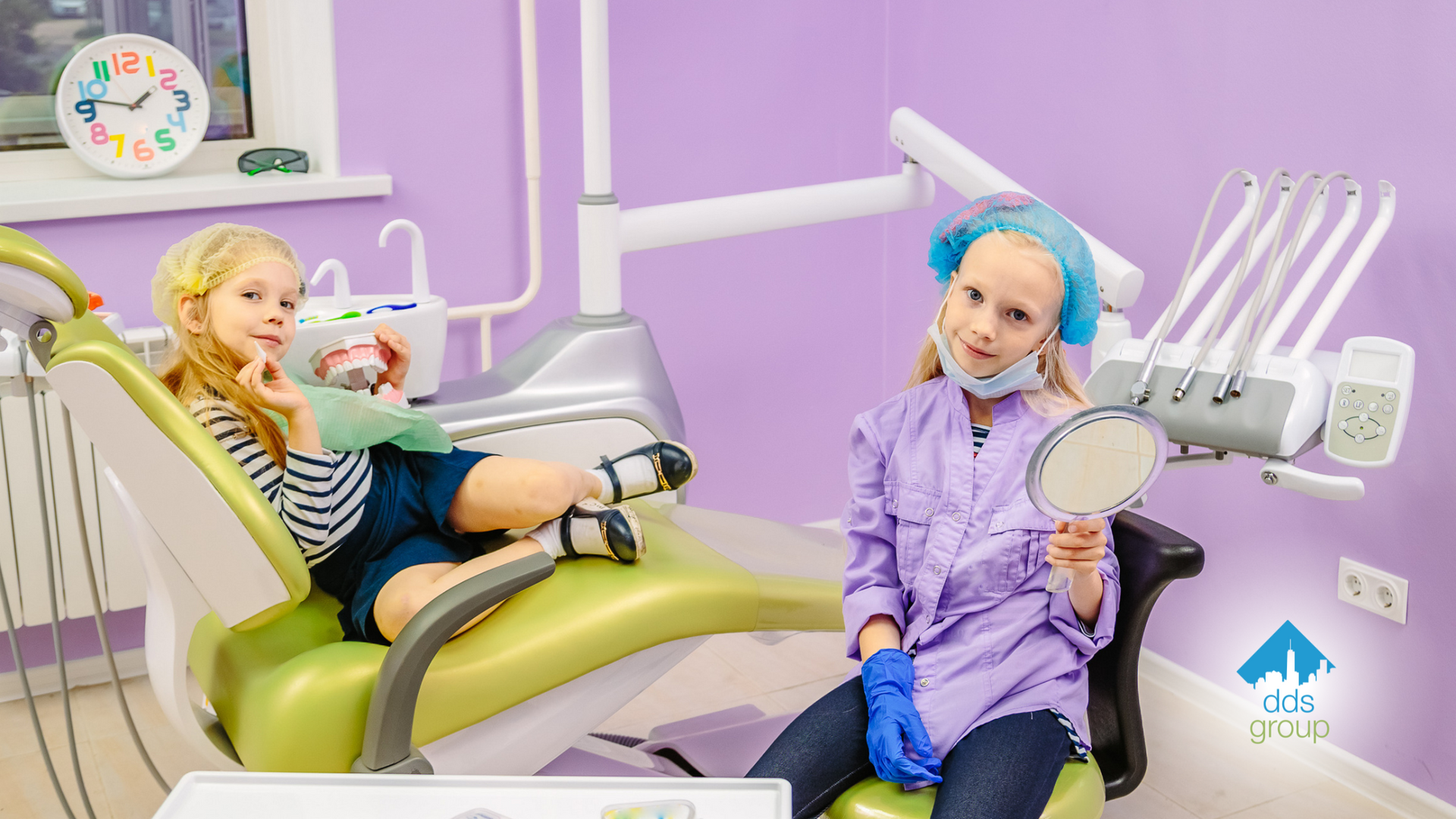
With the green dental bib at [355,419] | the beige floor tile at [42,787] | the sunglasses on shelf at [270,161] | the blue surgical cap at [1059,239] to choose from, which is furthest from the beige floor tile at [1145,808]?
→ the sunglasses on shelf at [270,161]

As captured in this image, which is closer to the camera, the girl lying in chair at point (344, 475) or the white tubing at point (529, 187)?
the girl lying in chair at point (344, 475)

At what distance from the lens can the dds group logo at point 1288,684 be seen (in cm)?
218

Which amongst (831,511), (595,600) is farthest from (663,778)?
(831,511)

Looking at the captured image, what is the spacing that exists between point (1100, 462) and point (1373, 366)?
77 centimetres

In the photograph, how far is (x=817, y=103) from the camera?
2.96 m

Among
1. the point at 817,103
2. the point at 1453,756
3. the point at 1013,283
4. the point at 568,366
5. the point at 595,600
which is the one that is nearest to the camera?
the point at 1013,283

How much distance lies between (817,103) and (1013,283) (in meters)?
1.71

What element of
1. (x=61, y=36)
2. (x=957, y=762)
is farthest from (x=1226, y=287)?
(x=61, y=36)

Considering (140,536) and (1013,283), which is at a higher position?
(1013,283)

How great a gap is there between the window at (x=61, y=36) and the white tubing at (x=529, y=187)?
62cm

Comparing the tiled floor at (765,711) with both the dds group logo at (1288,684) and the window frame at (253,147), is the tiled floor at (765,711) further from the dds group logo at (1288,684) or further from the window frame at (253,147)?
the window frame at (253,147)

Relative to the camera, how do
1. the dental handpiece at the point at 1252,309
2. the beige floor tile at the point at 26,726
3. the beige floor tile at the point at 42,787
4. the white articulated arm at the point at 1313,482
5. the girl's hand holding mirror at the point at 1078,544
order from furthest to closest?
the beige floor tile at the point at 26,726 < the beige floor tile at the point at 42,787 < the dental handpiece at the point at 1252,309 < the white articulated arm at the point at 1313,482 < the girl's hand holding mirror at the point at 1078,544

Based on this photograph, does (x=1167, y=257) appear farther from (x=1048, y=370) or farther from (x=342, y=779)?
(x=342, y=779)

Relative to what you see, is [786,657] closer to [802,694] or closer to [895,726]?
[802,694]
